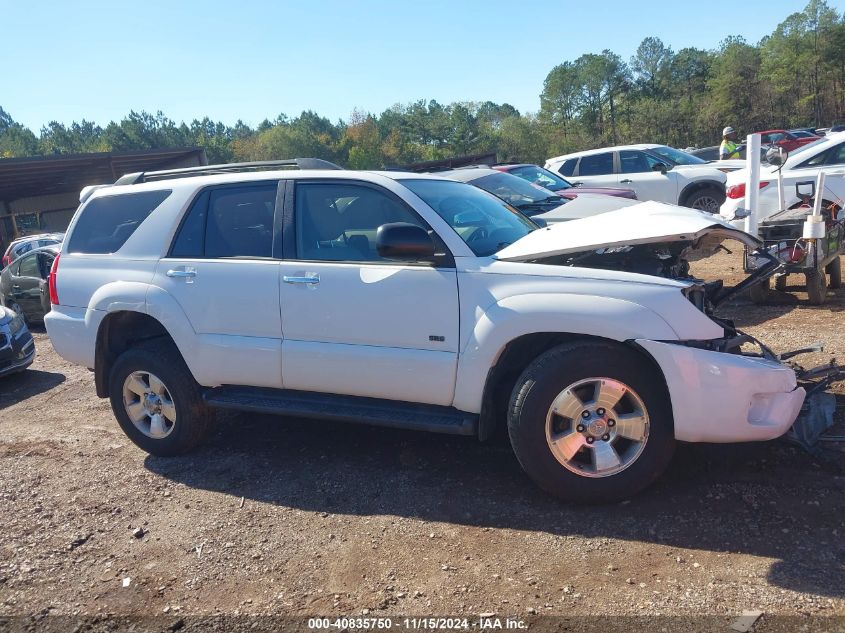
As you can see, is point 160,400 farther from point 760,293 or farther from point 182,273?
point 760,293

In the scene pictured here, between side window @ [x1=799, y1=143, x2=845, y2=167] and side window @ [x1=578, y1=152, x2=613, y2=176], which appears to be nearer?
side window @ [x1=799, y1=143, x2=845, y2=167]

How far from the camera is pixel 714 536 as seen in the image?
133 inches

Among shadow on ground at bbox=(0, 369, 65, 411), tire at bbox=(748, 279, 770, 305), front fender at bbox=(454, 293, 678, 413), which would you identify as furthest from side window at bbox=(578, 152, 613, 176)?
front fender at bbox=(454, 293, 678, 413)

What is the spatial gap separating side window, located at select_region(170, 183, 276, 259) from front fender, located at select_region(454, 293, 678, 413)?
156 centimetres

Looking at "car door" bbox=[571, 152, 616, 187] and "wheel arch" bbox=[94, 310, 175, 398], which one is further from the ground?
"car door" bbox=[571, 152, 616, 187]

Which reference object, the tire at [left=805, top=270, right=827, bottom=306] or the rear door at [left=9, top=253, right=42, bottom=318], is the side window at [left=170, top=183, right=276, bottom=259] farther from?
the rear door at [left=9, top=253, right=42, bottom=318]

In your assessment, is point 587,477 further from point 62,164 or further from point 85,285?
point 62,164

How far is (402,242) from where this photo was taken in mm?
3865

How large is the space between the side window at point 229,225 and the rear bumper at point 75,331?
83 centimetres

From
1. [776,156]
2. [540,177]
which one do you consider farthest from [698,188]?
[776,156]

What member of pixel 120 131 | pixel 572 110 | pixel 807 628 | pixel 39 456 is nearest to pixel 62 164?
pixel 39 456

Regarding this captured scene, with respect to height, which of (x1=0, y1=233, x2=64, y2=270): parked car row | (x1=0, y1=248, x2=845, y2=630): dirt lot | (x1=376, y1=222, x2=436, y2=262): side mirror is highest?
(x1=376, y1=222, x2=436, y2=262): side mirror

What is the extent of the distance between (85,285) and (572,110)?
265 ft

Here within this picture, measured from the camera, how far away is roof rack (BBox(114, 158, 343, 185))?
4.95 metres
